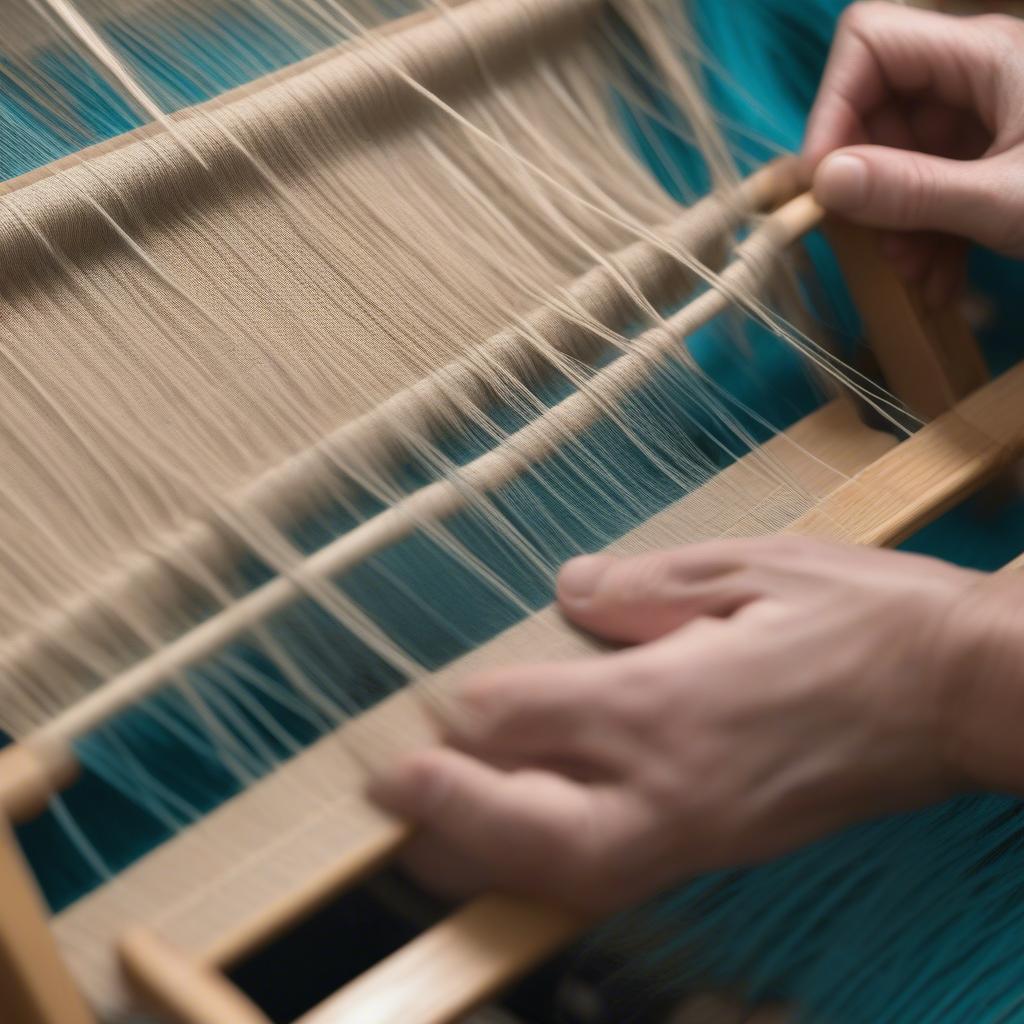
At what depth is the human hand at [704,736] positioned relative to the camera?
63 centimetres

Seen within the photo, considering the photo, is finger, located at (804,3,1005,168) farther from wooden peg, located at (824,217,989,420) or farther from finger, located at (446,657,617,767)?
finger, located at (446,657,617,767)

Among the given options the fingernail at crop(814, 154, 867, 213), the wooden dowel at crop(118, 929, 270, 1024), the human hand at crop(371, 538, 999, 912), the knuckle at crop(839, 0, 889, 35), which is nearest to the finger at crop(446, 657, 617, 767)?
the human hand at crop(371, 538, 999, 912)

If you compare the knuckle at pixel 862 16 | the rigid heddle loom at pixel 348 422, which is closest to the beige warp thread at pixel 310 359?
the rigid heddle loom at pixel 348 422

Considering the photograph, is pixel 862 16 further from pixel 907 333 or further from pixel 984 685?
pixel 984 685

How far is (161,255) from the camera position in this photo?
87 cm

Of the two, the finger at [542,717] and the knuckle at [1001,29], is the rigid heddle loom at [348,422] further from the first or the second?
Result: the knuckle at [1001,29]

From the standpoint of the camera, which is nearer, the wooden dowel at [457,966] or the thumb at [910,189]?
the wooden dowel at [457,966]

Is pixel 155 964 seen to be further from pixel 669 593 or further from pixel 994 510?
pixel 994 510

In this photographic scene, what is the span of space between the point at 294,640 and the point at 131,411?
0.65ft

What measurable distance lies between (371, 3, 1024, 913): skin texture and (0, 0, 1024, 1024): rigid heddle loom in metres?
0.03

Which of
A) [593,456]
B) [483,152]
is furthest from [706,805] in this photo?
[483,152]

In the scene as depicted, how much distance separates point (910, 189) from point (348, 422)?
455 mm

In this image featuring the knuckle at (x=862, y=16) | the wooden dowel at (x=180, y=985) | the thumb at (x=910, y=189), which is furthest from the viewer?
the knuckle at (x=862, y=16)

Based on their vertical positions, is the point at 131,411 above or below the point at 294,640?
above
